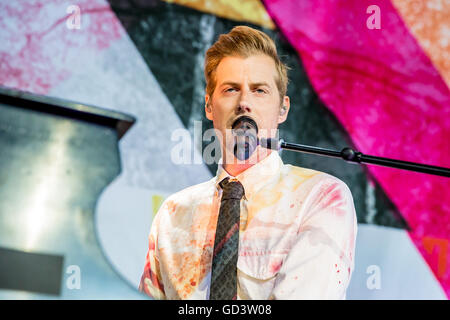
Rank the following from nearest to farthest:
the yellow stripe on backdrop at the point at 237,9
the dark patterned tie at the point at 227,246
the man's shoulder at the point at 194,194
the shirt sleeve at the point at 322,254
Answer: the shirt sleeve at the point at 322,254, the dark patterned tie at the point at 227,246, the man's shoulder at the point at 194,194, the yellow stripe on backdrop at the point at 237,9

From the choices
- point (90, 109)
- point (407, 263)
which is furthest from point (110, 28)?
point (407, 263)

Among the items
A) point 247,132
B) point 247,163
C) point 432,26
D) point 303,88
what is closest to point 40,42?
point 247,163

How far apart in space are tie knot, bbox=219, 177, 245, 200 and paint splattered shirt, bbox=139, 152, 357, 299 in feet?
0.18

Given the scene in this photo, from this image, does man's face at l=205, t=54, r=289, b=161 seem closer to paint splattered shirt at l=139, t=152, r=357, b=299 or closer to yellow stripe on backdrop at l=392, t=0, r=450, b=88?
paint splattered shirt at l=139, t=152, r=357, b=299

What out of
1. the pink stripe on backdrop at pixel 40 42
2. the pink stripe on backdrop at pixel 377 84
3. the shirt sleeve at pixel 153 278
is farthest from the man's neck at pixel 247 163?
the pink stripe on backdrop at pixel 40 42

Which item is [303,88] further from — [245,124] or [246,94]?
[245,124]

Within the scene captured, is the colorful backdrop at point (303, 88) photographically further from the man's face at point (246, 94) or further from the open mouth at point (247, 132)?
the open mouth at point (247, 132)

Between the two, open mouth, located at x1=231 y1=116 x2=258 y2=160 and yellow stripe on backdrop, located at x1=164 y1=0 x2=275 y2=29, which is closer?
open mouth, located at x1=231 y1=116 x2=258 y2=160

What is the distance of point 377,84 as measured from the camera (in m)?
2.81

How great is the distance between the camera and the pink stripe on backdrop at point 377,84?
280cm

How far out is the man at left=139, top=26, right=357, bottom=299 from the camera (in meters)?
1.70

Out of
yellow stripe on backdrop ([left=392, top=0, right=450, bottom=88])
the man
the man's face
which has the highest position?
yellow stripe on backdrop ([left=392, top=0, right=450, bottom=88])

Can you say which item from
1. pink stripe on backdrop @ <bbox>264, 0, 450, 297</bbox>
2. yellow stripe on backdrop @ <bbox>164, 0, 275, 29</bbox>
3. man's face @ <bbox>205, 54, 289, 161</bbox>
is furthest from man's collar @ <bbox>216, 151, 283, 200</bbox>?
yellow stripe on backdrop @ <bbox>164, 0, 275, 29</bbox>

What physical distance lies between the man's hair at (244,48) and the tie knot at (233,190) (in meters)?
0.43
